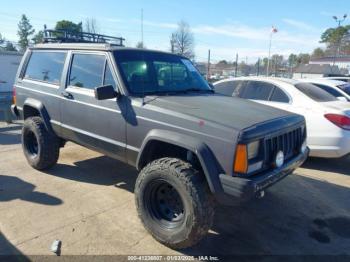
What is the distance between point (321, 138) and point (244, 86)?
6.30ft

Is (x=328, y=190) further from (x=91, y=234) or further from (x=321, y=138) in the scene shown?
(x=91, y=234)

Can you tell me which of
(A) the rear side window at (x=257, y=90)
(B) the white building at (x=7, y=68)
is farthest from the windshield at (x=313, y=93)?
(B) the white building at (x=7, y=68)

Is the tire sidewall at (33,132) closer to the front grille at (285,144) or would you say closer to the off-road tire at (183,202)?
the off-road tire at (183,202)

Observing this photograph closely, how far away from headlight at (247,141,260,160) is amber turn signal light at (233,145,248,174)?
0.09 meters

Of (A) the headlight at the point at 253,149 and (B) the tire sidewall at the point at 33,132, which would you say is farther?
(B) the tire sidewall at the point at 33,132

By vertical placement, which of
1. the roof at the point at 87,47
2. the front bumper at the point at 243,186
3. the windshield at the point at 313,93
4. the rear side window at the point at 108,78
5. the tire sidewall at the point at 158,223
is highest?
the roof at the point at 87,47

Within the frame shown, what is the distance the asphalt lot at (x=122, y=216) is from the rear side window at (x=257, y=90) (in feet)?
5.62

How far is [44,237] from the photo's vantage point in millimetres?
3314

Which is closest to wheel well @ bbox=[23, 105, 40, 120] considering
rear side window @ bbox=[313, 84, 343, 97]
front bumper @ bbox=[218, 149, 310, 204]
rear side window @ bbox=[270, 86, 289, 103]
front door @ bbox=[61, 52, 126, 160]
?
front door @ bbox=[61, 52, 126, 160]

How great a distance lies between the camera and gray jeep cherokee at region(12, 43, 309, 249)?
114 inches

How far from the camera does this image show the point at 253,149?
293cm

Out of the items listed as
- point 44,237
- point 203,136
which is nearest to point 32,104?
point 44,237

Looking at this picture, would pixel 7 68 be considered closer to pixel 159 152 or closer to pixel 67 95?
pixel 67 95

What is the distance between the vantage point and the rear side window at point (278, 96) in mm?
6089
